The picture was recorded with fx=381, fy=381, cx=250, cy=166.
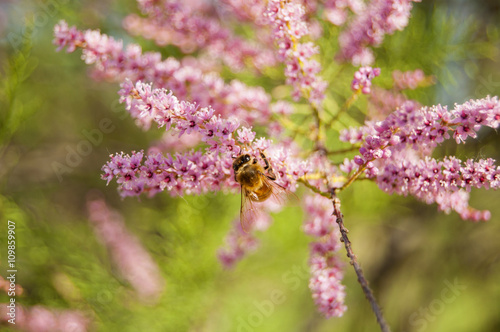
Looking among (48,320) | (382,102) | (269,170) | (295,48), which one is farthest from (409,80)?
(48,320)

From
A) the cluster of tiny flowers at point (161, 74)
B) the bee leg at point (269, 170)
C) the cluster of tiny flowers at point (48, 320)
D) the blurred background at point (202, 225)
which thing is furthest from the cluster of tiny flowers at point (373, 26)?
the cluster of tiny flowers at point (48, 320)

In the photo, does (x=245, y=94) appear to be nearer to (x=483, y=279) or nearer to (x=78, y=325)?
(x=78, y=325)

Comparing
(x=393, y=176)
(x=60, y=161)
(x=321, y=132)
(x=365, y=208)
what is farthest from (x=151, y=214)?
(x=393, y=176)

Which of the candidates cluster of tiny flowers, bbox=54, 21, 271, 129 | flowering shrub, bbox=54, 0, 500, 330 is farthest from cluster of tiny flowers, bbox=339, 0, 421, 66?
cluster of tiny flowers, bbox=54, 21, 271, 129

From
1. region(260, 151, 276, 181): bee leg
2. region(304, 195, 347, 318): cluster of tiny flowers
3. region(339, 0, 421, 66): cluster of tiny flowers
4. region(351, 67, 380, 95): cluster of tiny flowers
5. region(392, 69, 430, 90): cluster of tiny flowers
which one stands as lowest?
region(304, 195, 347, 318): cluster of tiny flowers

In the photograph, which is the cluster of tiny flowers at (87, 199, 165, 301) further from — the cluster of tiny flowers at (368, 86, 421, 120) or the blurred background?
the cluster of tiny flowers at (368, 86, 421, 120)

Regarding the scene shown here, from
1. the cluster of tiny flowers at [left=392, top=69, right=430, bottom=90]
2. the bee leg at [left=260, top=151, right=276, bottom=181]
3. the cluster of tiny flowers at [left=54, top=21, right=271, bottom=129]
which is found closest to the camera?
the bee leg at [left=260, top=151, right=276, bottom=181]

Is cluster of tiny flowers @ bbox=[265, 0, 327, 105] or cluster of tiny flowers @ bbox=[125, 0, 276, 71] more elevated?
cluster of tiny flowers @ bbox=[125, 0, 276, 71]
